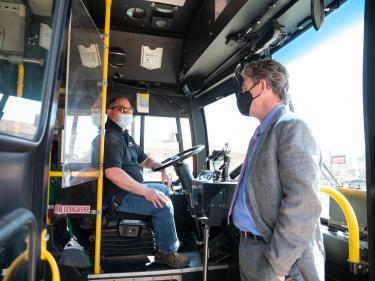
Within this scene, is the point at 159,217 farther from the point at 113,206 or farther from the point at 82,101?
the point at 82,101

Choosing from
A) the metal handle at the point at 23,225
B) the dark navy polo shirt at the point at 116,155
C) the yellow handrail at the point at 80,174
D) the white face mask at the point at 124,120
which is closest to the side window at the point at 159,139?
the dark navy polo shirt at the point at 116,155

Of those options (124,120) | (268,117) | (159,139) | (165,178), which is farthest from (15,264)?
(159,139)

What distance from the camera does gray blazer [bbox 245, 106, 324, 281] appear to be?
4.22 feet

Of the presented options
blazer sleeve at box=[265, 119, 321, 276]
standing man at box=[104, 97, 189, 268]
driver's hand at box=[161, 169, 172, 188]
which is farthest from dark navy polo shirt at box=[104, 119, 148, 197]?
blazer sleeve at box=[265, 119, 321, 276]

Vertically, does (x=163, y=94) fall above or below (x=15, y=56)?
above

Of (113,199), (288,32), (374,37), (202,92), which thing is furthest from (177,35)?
(374,37)

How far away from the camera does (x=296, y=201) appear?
1297mm

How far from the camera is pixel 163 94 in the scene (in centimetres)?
429

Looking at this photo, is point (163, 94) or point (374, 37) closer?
point (374, 37)

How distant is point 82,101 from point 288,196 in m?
1.58

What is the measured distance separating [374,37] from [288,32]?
1403 mm

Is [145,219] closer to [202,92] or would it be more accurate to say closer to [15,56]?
[15,56]

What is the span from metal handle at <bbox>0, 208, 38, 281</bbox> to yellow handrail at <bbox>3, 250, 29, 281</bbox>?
3 cm

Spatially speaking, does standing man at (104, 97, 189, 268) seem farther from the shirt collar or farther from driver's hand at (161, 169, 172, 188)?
the shirt collar
